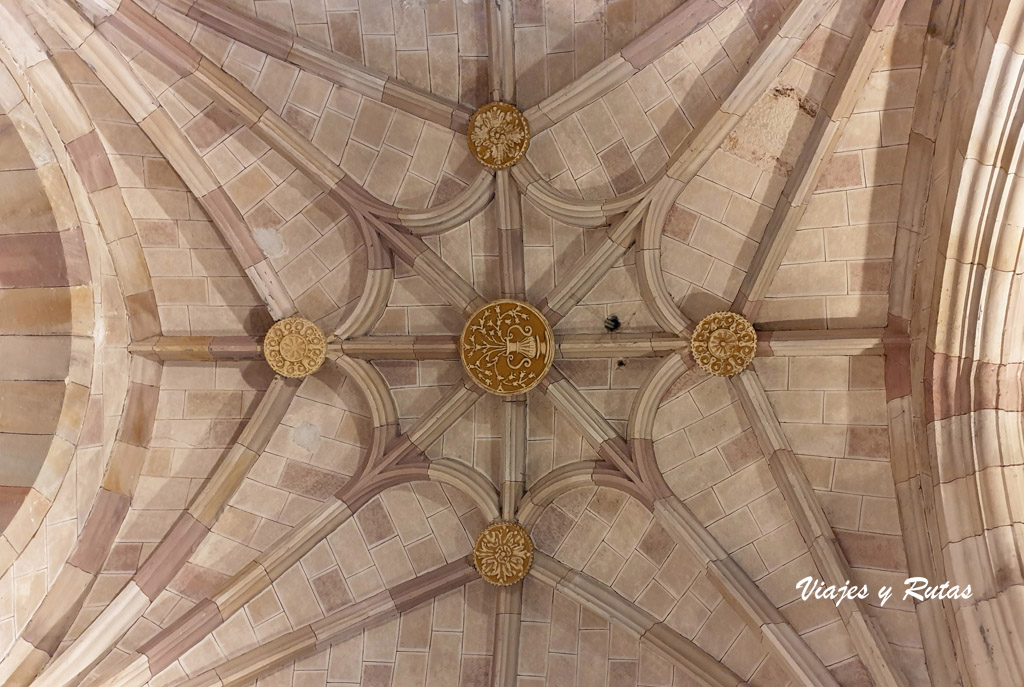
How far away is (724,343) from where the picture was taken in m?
6.64

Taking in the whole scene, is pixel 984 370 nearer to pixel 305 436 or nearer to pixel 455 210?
pixel 455 210

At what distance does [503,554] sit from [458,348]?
70.2 inches

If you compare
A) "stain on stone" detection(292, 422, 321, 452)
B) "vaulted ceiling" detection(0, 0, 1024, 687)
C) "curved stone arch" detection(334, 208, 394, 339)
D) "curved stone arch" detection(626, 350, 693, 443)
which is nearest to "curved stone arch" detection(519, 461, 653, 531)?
"vaulted ceiling" detection(0, 0, 1024, 687)

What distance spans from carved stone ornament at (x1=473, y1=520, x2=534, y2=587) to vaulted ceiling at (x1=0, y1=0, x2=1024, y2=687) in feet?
0.51

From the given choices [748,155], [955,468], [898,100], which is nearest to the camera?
[955,468]

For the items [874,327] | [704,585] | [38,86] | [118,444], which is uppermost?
[38,86]

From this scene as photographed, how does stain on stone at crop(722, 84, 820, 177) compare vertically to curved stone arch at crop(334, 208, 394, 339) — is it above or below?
above

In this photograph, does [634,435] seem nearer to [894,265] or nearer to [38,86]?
[894,265]

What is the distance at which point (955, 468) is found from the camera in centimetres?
558

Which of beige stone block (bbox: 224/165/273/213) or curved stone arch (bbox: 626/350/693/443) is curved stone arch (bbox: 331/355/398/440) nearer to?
beige stone block (bbox: 224/165/273/213)

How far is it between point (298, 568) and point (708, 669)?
3466 millimetres

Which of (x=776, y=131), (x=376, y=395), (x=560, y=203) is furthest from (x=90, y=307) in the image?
(x=776, y=131)

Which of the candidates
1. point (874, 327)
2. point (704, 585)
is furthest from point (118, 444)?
point (874, 327)

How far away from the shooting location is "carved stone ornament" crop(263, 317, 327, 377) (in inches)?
281
